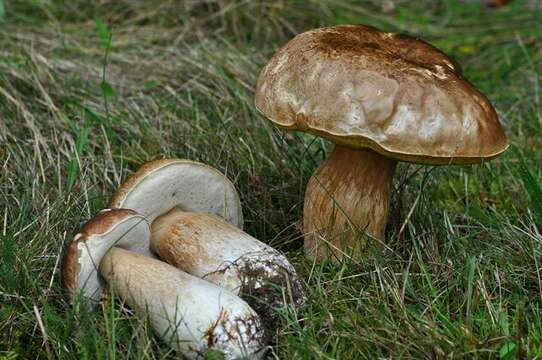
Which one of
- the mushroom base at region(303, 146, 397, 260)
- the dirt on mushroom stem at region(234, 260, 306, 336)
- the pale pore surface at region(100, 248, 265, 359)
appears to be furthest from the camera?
the mushroom base at region(303, 146, 397, 260)

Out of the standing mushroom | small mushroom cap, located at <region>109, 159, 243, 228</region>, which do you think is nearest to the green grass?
small mushroom cap, located at <region>109, 159, 243, 228</region>

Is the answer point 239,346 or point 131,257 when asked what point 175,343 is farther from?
point 131,257

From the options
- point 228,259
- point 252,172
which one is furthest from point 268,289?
point 252,172

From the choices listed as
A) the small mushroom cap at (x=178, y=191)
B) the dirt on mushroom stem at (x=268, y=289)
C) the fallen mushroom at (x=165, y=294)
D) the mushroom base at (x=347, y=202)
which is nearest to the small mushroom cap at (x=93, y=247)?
the fallen mushroom at (x=165, y=294)

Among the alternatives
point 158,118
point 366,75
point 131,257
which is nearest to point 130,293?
point 131,257

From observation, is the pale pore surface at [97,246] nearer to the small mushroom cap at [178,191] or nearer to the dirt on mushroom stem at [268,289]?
the small mushroom cap at [178,191]


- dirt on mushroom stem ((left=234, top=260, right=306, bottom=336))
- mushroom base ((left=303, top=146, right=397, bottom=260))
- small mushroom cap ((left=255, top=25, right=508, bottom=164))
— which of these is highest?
small mushroom cap ((left=255, top=25, right=508, bottom=164))

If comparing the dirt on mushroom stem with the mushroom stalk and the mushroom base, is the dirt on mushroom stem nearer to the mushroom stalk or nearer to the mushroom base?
the mushroom stalk
